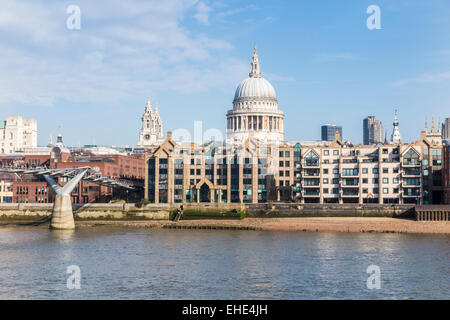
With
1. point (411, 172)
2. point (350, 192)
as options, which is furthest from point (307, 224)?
point (411, 172)

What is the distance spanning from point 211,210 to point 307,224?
18.3m

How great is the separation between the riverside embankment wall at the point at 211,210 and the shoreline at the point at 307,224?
1955 mm

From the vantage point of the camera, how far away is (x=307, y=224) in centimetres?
10025

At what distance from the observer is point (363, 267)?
195ft

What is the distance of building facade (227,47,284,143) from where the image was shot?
190000 mm

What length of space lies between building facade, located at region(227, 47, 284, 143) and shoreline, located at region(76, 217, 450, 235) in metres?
81.0

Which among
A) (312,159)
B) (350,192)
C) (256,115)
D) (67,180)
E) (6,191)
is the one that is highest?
(256,115)

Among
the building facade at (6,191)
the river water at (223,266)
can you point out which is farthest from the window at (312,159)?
the building facade at (6,191)

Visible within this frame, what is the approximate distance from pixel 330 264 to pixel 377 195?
5945 cm

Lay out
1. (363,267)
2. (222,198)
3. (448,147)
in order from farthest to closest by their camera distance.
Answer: (222,198)
(448,147)
(363,267)

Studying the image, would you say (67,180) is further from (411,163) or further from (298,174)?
(411,163)

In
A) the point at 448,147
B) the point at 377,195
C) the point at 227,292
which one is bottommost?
the point at 227,292
